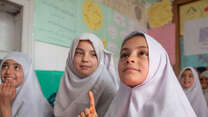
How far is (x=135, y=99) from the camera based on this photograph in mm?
778

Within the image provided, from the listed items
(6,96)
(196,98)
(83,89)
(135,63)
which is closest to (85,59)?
(83,89)

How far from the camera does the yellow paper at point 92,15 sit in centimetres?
191

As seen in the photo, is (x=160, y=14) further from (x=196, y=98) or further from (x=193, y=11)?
(x=196, y=98)

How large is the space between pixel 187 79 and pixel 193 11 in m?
1.09

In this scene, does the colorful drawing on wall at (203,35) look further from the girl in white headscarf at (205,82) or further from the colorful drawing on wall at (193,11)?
the girl in white headscarf at (205,82)

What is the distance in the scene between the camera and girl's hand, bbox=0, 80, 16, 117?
3.66 ft

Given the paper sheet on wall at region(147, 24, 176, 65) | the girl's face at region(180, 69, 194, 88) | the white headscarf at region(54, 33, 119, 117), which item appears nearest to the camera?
the white headscarf at region(54, 33, 119, 117)

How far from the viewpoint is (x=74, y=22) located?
5.91ft

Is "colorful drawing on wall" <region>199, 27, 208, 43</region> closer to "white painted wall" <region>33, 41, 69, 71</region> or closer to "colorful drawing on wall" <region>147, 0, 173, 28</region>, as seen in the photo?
"colorful drawing on wall" <region>147, 0, 173, 28</region>

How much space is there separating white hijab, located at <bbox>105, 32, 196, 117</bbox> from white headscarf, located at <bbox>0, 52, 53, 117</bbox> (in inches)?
21.9

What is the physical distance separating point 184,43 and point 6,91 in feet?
7.58

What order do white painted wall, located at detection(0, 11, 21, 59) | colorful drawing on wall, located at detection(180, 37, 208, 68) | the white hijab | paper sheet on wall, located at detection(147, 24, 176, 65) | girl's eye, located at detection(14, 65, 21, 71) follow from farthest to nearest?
paper sheet on wall, located at detection(147, 24, 176, 65), colorful drawing on wall, located at detection(180, 37, 208, 68), white painted wall, located at detection(0, 11, 21, 59), girl's eye, located at detection(14, 65, 21, 71), the white hijab

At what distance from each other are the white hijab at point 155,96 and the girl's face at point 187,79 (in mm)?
1321

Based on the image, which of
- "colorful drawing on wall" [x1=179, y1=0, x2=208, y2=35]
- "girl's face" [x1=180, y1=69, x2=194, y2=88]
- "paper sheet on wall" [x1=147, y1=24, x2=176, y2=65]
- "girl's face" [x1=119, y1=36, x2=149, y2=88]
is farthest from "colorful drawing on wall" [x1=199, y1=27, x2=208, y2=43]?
"girl's face" [x1=119, y1=36, x2=149, y2=88]
